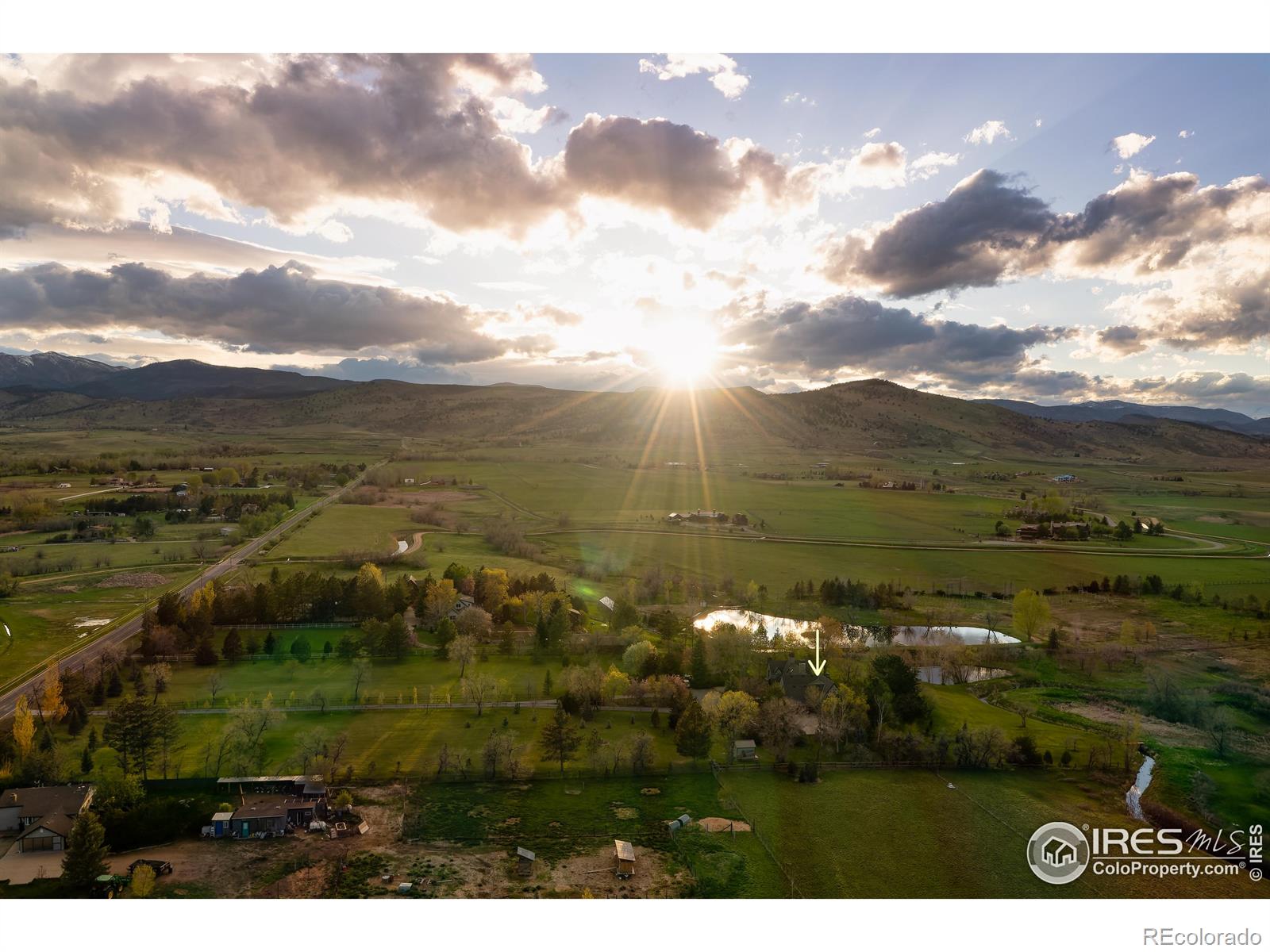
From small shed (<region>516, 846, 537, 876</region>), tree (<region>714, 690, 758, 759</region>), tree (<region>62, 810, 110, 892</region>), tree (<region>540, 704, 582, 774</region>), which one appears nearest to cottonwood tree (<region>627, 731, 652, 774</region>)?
tree (<region>540, 704, 582, 774</region>)

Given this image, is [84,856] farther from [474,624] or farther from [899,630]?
[899,630]

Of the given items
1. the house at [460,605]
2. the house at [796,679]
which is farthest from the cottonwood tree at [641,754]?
the house at [460,605]

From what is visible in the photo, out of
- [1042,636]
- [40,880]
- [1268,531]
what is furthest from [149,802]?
[1268,531]

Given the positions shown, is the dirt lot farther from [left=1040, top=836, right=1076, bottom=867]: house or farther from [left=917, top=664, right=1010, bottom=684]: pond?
[left=917, top=664, right=1010, bottom=684]: pond

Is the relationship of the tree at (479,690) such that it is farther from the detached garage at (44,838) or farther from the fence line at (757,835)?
the detached garage at (44,838)

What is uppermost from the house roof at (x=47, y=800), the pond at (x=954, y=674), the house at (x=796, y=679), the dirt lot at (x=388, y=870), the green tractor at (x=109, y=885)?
the house at (x=796, y=679)

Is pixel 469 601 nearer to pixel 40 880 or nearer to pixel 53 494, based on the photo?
pixel 40 880

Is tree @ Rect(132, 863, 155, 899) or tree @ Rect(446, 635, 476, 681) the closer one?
tree @ Rect(132, 863, 155, 899)

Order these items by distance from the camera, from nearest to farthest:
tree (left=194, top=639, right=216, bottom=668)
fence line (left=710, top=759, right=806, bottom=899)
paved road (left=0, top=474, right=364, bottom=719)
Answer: fence line (left=710, top=759, right=806, bottom=899) → paved road (left=0, top=474, right=364, bottom=719) → tree (left=194, top=639, right=216, bottom=668)
